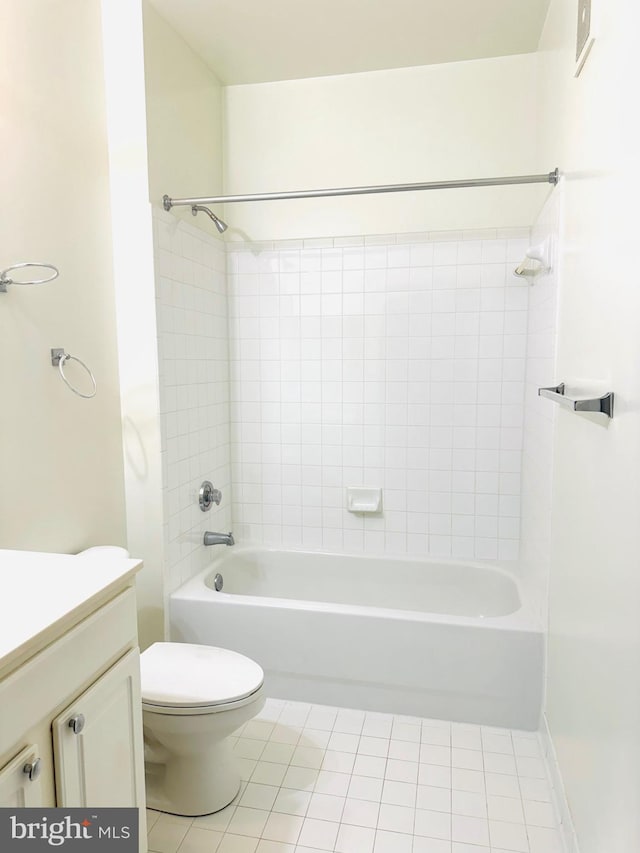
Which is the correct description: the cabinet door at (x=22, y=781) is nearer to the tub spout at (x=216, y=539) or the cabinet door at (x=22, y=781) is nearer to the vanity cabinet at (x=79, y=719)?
the vanity cabinet at (x=79, y=719)

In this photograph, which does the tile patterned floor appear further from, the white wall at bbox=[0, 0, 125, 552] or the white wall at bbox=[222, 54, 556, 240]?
the white wall at bbox=[222, 54, 556, 240]

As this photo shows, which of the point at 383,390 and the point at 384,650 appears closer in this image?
the point at 384,650

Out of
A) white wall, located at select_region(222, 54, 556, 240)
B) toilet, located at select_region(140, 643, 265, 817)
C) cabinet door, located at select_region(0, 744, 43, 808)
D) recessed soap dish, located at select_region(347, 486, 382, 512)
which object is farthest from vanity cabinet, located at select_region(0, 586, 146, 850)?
white wall, located at select_region(222, 54, 556, 240)

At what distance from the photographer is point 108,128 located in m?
2.16

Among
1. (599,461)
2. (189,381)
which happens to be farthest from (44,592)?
(189,381)

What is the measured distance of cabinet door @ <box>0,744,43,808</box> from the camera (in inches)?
36.2

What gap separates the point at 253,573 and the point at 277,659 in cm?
66

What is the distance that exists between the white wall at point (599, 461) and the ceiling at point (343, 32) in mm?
511

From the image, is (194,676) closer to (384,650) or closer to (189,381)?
(384,650)

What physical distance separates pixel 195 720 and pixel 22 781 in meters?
0.77

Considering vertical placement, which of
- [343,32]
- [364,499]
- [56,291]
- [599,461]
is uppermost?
[343,32]

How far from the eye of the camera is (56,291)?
6.20ft

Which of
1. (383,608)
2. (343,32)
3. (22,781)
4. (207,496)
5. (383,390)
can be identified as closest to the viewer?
(22,781)

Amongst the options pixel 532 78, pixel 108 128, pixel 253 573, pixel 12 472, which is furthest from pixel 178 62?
pixel 253 573
